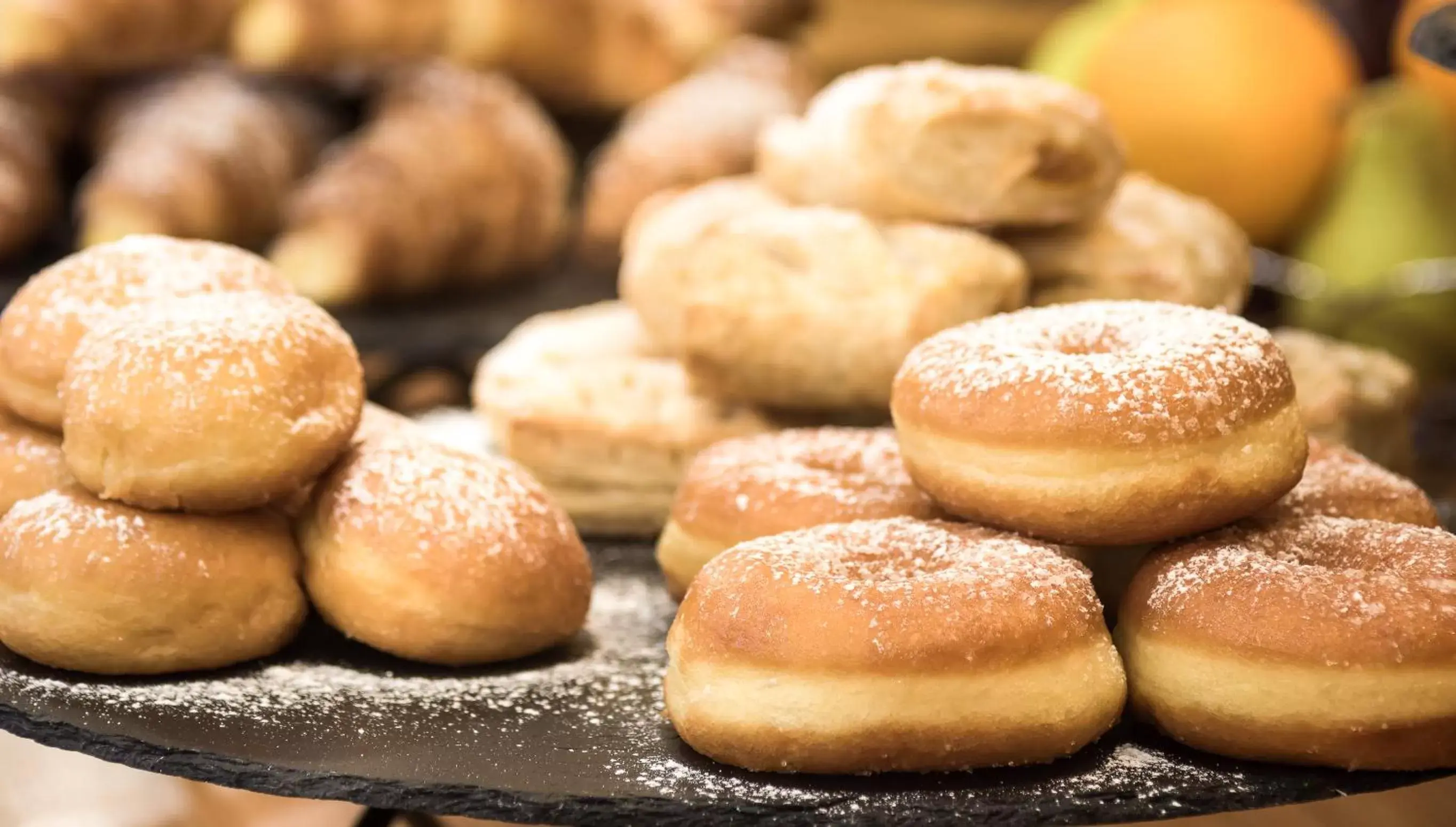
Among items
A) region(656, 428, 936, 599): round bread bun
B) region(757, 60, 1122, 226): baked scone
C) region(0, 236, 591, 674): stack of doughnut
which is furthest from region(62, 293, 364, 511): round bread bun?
region(757, 60, 1122, 226): baked scone

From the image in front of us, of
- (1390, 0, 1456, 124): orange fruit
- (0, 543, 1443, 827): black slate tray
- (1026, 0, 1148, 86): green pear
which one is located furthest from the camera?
(1026, 0, 1148, 86): green pear

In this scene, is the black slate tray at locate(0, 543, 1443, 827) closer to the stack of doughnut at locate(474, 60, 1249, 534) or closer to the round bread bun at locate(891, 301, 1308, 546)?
the round bread bun at locate(891, 301, 1308, 546)

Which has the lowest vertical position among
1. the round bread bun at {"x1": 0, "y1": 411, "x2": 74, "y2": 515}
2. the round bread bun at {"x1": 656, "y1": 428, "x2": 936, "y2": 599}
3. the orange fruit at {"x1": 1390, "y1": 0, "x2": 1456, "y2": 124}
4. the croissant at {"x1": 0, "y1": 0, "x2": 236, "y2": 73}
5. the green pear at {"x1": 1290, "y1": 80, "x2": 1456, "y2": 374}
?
the green pear at {"x1": 1290, "y1": 80, "x2": 1456, "y2": 374}

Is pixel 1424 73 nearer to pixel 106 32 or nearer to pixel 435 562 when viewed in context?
pixel 435 562

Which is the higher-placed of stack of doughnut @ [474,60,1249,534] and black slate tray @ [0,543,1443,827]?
stack of doughnut @ [474,60,1249,534]

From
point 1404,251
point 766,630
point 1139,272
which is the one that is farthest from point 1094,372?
point 1404,251

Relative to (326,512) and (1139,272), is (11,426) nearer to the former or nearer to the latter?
(326,512)
